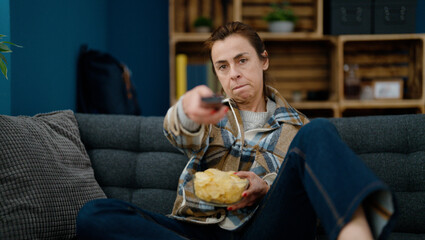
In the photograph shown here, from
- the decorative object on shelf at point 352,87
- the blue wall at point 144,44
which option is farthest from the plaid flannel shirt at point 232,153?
the blue wall at point 144,44

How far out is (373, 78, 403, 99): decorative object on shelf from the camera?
2.93 meters

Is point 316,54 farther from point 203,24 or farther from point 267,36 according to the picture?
point 203,24

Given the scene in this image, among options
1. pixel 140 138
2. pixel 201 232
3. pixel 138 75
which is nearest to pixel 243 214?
pixel 201 232

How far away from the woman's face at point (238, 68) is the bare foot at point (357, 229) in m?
0.72

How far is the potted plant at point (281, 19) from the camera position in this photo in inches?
113

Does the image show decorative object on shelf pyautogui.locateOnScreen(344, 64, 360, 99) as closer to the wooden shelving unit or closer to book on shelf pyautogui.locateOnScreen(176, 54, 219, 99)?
the wooden shelving unit

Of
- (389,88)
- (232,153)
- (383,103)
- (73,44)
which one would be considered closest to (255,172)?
(232,153)

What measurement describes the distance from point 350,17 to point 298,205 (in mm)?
2101

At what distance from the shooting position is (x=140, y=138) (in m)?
1.73

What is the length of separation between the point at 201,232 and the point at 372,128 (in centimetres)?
81

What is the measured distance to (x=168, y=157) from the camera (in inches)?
66.0

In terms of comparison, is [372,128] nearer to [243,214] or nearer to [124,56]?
[243,214]

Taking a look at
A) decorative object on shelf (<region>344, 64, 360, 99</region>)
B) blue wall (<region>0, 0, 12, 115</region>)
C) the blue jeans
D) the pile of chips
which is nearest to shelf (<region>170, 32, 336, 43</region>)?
decorative object on shelf (<region>344, 64, 360, 99</region>)

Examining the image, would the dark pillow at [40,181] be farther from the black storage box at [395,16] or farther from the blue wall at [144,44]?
the black storage box at [395,16]
